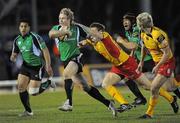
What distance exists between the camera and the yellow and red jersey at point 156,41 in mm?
14930

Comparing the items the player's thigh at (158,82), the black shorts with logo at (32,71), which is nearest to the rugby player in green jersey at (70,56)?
the black shorts with logo at (32,71)

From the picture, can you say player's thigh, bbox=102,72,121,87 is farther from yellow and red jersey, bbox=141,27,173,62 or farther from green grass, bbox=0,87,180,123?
yellow and red jersey, bbox=141,27,173,62

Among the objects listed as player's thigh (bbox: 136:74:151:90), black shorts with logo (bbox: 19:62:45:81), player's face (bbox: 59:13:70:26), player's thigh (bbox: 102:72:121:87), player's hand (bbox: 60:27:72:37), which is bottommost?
player's thigh (bbox: 136:74:151:90)

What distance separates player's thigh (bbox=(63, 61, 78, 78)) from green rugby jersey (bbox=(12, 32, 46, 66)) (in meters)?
0.74

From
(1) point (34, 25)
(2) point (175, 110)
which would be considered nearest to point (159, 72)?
(2) point (175, 110)

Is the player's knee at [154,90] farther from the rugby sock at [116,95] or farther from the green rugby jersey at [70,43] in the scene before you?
the green rugby jersey at [70,43]

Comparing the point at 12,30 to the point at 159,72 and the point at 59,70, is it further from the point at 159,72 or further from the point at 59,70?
the point at 159,72

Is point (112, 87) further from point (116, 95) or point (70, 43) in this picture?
point (70, 43)

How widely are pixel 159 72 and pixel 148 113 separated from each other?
0.88 metres

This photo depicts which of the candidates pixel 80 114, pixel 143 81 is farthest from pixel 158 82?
pixel 80 114

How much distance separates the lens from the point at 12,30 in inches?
1902

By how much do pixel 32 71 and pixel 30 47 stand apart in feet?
1.81

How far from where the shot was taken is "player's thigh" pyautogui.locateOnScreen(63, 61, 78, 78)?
629 inches

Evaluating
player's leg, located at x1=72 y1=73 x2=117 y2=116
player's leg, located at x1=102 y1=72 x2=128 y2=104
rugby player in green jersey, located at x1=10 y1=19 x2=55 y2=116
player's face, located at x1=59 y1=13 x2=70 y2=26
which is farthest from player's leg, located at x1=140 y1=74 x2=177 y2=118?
rugby player in green jersey, located at x1=10 y1=19 x2=55 y2=116
